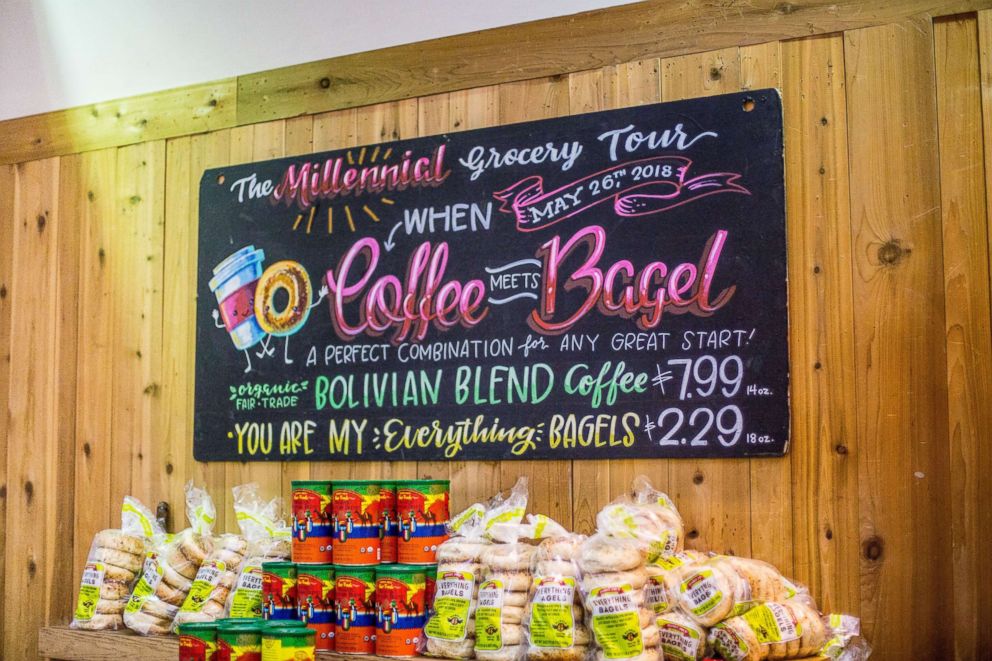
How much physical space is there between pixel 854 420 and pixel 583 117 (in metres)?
1.08

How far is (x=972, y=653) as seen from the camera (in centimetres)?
245

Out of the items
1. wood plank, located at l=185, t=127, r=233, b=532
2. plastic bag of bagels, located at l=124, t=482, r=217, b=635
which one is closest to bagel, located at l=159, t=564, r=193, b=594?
plastic bag of bagels, located at l=124, t=482, r=217, b=635

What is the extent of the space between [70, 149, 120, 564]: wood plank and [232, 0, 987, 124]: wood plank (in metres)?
0.65

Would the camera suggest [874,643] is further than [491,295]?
No

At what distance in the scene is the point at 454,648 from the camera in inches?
99.8

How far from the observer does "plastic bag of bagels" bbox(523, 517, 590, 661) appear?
94.8 inches

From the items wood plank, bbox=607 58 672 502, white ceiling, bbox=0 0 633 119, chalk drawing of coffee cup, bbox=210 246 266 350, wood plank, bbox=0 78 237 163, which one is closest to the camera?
wood plank, bbox=607 58 672 502

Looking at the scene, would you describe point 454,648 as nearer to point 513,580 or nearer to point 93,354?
point 513,580

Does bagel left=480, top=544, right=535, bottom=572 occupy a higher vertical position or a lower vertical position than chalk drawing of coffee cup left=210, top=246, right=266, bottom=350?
lower

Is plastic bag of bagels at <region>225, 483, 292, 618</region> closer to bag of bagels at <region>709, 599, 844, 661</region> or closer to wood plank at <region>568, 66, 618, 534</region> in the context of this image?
wood plank at <region>568, 66, 618, 534</region>

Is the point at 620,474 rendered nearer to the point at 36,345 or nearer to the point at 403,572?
the point at 403,572

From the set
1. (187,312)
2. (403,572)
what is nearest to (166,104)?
(187,312)

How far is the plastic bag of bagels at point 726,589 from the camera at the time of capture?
242 centimetres

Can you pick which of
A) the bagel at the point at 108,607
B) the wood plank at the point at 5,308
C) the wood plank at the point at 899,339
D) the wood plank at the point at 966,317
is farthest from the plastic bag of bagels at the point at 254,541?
the wood plank at the point at 966,317
